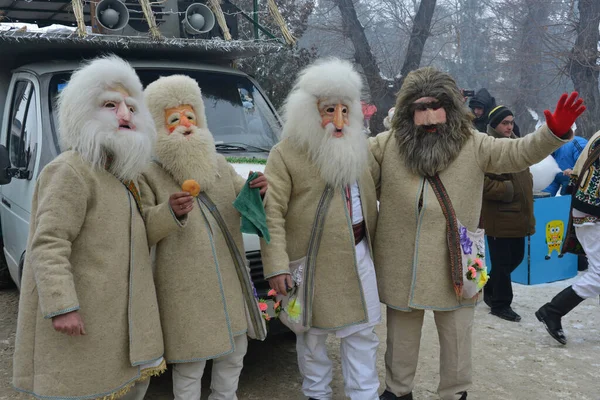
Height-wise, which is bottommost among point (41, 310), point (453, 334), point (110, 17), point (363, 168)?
point (453, 334)

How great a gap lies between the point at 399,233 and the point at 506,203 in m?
2.13

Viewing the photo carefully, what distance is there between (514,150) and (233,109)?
7.47 feet

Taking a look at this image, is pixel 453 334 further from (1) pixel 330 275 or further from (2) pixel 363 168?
(2) pixel 363 168

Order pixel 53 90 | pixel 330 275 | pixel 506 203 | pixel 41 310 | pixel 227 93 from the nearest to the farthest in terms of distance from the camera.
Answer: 1. pixel 41 310
2. pixel 330 275
3. pixel 53 90
4. pixel 227 93
5. pixel 506 203

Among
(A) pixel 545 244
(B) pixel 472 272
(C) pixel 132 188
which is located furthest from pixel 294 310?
(A) pixel 545 244

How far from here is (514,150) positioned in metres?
3.34

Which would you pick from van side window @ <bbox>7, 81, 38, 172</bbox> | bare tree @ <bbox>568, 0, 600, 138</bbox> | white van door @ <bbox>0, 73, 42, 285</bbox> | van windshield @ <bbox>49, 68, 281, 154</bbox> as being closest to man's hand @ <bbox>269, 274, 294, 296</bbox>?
van windshield @ <bbox>49, 68, 281, 154</bbox>

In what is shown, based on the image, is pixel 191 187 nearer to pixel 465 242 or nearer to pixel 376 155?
pixel 376 155

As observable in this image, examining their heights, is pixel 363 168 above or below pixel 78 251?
above

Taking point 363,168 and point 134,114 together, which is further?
point 363,168

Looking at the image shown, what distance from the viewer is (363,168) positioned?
3.43 m

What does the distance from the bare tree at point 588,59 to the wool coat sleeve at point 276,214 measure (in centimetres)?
837

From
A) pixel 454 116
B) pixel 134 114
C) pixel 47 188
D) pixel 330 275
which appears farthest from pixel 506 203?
pixel 47 188

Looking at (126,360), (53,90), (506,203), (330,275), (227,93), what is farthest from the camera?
(506,203)
